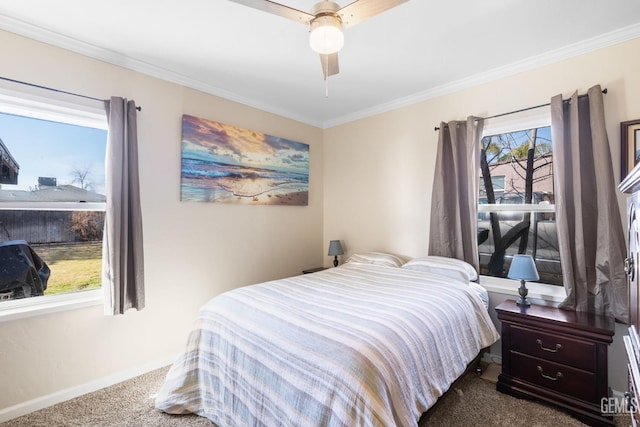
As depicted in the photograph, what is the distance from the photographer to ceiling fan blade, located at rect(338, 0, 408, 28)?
1.36 m

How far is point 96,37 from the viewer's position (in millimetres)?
2201

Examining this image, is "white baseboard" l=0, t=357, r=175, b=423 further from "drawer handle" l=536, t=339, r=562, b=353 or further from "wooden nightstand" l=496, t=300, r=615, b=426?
"drawer handle" l=536, t=339, r=562, b=353

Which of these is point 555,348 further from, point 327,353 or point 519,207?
point 327,353

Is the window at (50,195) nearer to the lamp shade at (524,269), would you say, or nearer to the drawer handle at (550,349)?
the lamp shade at (524,269)

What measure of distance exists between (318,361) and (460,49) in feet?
8.12

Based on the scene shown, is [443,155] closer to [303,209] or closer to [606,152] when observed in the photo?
[606,152]

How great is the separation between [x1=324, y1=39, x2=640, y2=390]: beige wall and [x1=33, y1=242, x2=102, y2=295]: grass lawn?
2.58m

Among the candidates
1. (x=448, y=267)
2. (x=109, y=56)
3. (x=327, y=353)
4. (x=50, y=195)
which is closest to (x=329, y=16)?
(x=327, y=353)

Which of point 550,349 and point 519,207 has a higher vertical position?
point 519,207

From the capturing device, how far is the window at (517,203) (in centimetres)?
260

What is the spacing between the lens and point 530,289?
259 centimetres

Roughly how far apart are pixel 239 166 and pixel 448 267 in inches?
89.7

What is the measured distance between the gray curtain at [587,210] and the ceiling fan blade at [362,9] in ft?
5.81

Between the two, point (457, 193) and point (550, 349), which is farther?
point (457, 193)
